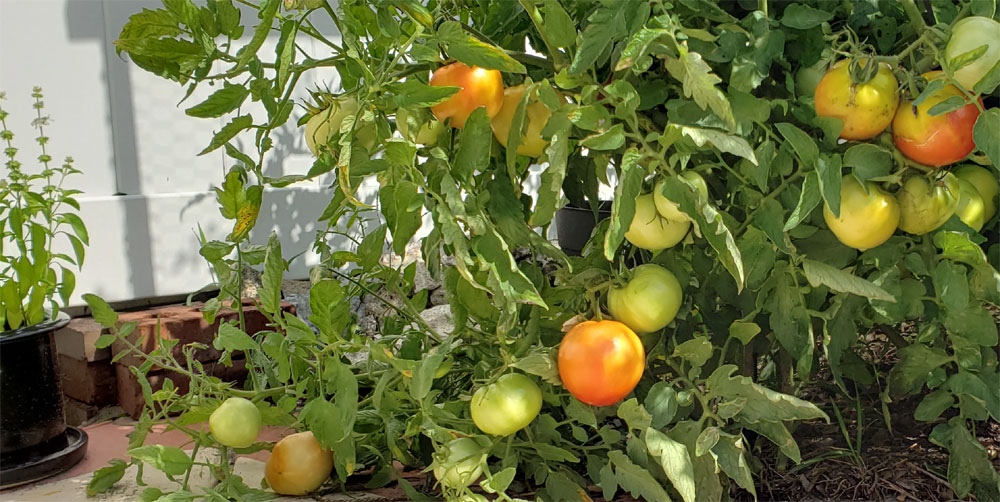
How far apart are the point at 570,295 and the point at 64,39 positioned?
1.62 m

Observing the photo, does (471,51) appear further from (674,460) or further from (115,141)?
(115,141)

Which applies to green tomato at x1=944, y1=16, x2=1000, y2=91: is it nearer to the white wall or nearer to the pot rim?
the pot rim

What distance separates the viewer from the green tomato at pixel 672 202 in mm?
699

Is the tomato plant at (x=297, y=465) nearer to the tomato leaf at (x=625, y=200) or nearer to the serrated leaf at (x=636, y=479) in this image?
the serrated leaf at (x=636, y=479)

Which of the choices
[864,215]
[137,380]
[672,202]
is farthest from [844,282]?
[137,380]

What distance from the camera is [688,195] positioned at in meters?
0.69

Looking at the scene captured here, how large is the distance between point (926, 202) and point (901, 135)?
0.06 meters

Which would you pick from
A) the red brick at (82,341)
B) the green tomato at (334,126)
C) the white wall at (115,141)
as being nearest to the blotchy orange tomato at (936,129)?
the green tomato at (334,126)

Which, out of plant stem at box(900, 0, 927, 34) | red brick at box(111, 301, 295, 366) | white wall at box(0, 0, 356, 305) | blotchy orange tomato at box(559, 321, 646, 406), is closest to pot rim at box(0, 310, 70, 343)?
red brick at box(111, 301, 295, 366)

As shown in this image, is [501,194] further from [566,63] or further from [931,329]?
[931,329]

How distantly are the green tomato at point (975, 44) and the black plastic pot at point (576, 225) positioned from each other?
681 mm

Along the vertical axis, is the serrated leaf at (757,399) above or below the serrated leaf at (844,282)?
below

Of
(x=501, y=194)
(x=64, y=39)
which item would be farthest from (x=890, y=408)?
(x=64, y=39)

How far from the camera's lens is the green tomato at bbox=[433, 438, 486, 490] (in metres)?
0.85
